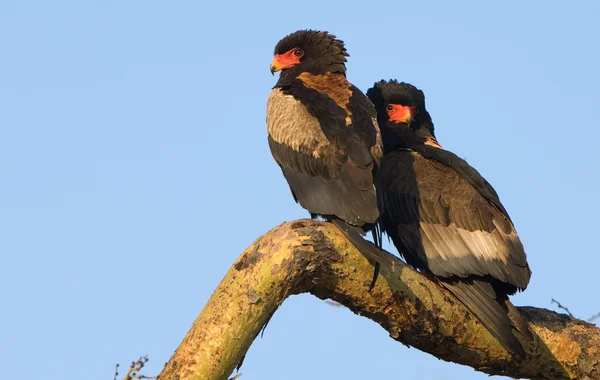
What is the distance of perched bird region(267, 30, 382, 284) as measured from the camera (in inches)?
270

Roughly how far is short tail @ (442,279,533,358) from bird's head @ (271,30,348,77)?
2.39 meters

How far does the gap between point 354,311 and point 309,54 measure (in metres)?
3.26

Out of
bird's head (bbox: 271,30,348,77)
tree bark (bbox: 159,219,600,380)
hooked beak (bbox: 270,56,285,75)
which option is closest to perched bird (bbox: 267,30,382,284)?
bird's head (bbox: 271,30,348,77)

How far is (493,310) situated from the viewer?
702 centimetres

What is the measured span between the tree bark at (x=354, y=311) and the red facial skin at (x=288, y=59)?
2939mm

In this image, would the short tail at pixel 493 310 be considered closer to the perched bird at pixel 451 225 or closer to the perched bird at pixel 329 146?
the perched bird at pixel 451 225

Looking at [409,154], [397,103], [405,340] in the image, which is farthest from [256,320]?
[397,103]

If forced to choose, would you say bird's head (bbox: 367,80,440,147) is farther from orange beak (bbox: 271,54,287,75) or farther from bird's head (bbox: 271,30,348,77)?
orange beak (bbox: 271,54,287,75)

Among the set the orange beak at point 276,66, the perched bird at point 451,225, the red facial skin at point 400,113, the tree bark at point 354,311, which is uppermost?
the orange beak at point 276,66

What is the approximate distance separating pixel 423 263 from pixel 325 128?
157cm

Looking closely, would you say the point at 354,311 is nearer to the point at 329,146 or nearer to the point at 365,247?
the point at 365,247

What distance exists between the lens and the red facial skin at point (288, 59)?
28.9 ft

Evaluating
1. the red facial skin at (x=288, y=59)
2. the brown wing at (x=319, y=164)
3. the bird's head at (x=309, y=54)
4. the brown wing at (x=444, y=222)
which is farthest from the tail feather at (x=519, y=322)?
the red facial skin at (x=288, y=59)

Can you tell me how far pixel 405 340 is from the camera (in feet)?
21.8
